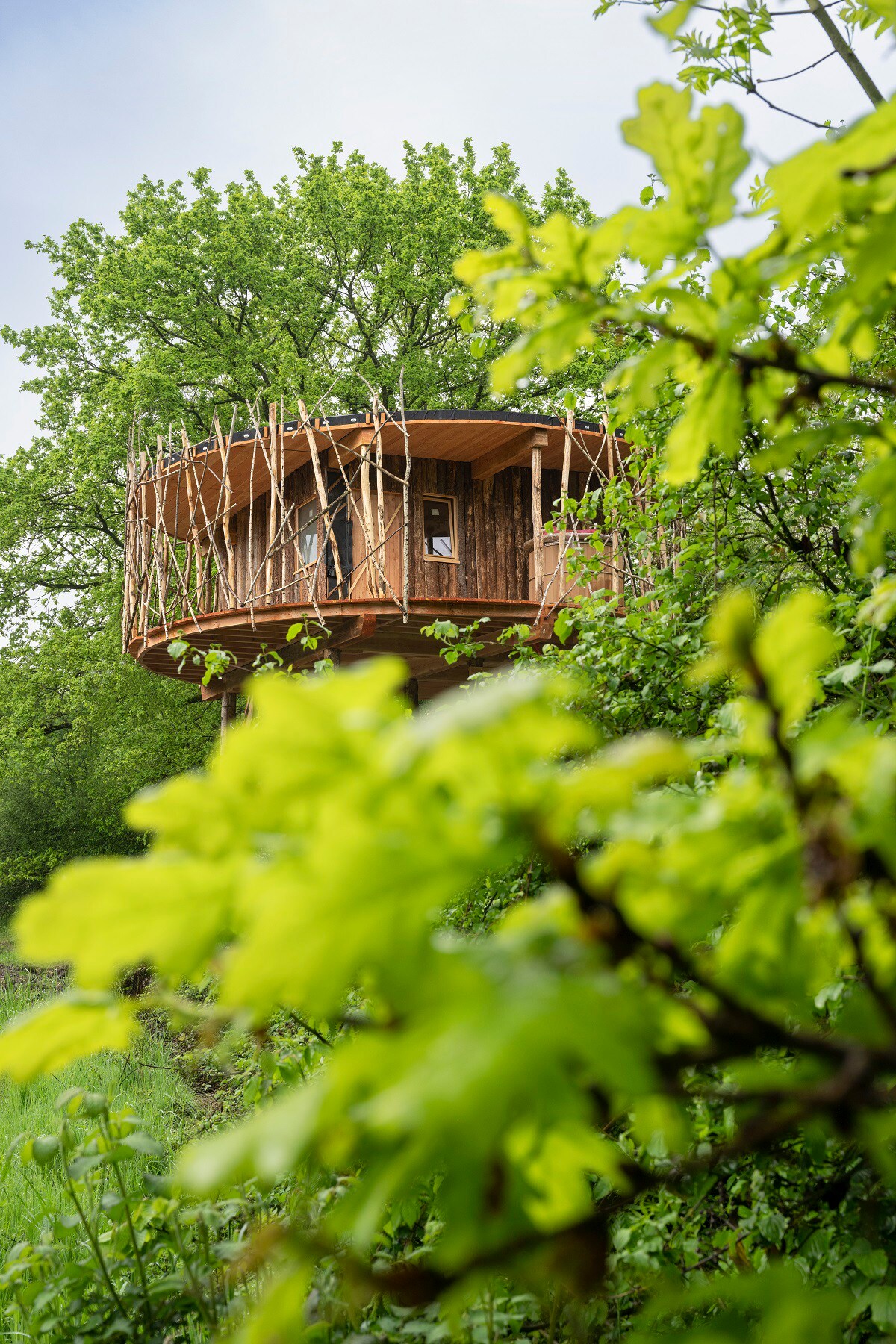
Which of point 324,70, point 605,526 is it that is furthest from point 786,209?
point 324,70

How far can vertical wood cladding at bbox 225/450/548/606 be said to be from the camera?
15328mm

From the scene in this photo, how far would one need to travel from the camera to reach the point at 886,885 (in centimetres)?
75

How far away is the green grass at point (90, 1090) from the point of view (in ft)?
15.0

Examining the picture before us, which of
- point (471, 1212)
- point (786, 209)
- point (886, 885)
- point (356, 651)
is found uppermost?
point (786, 209)

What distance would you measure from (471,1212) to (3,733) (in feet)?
71.7

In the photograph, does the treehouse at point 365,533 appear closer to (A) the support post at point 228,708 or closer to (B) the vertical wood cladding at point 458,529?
(B) the vertical wood cladding at point 458,529

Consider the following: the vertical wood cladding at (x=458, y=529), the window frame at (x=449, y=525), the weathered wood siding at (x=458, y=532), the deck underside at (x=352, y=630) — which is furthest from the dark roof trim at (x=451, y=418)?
the deck underside at (x=352, y=630)

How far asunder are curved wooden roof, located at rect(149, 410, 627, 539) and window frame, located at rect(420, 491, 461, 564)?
61 centimetres

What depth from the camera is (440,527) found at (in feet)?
52.0

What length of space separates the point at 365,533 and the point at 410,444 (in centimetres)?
259

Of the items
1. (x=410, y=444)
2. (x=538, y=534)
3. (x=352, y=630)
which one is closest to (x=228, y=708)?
(x=352, y=630)

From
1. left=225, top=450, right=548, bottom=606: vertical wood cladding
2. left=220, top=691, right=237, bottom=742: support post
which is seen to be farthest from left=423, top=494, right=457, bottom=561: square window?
left=220, top=691, right=237, bottom=742: support post

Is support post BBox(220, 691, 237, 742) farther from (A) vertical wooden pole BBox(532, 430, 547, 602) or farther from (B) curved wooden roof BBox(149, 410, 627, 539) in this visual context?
(A) vertical wooden pole BBox(532, 430, 547, 602)

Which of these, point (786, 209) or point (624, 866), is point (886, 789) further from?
point (786, 209)
